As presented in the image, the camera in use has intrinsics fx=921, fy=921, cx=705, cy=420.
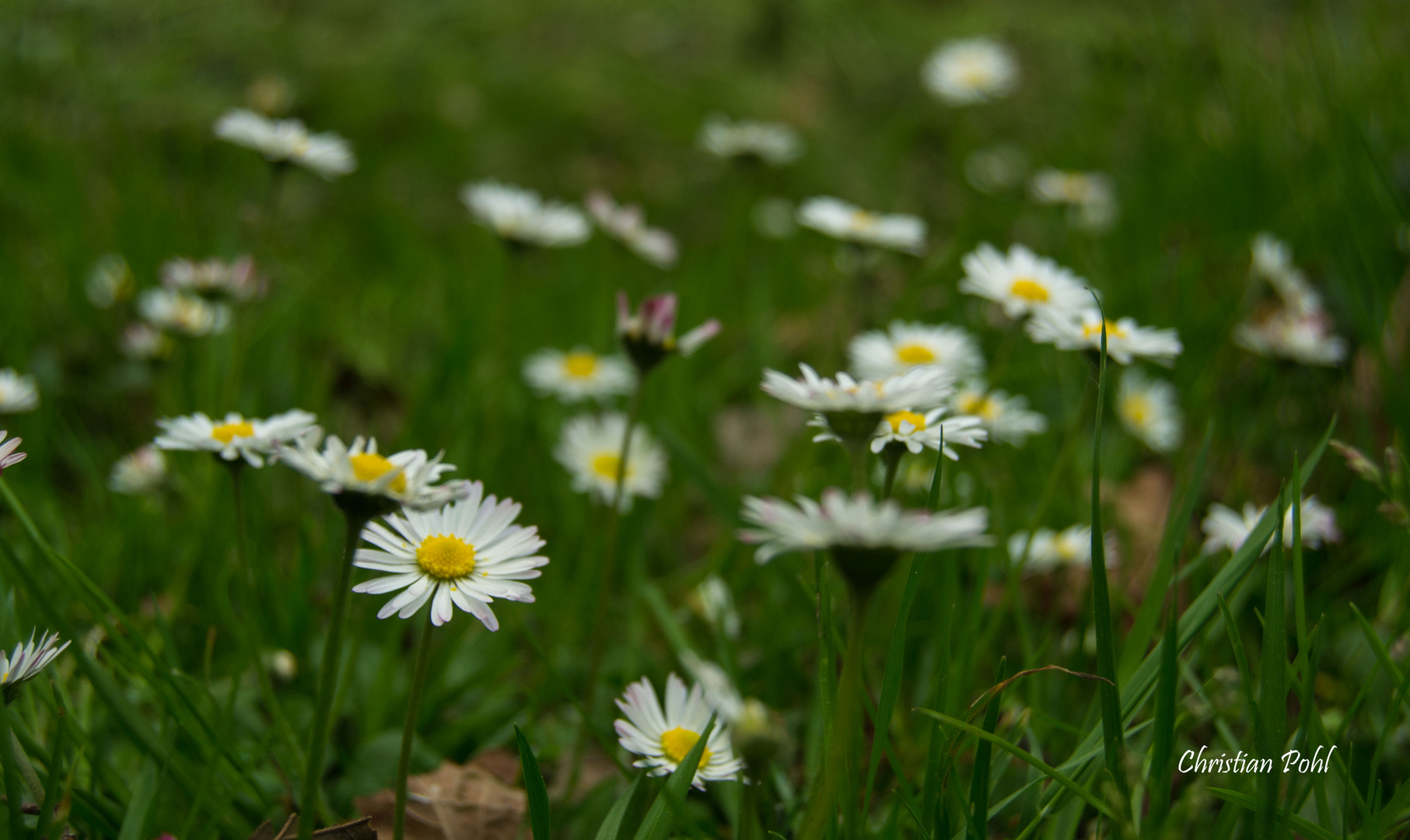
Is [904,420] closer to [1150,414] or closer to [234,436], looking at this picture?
[234,436]

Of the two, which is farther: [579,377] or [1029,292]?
[579,377]

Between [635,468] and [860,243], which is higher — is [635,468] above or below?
below

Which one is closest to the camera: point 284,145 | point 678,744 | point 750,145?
point 678,744

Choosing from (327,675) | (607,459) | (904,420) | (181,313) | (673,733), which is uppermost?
(904,420)

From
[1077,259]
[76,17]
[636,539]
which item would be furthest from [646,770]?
[76,17]

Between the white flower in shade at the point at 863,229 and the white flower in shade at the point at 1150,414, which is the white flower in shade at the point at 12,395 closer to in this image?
the white flower in shade at the point at 863,229

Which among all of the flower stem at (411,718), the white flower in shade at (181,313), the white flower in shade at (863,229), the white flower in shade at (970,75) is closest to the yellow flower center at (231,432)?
the flower stem at (411,718)

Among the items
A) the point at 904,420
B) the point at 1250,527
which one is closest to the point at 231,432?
the point at 904,420

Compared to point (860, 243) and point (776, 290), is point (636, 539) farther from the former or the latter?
point (776, 290)

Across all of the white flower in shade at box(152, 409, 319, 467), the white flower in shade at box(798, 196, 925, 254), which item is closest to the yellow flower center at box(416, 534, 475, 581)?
the white flower in shade at box(152, 409, 319, 467)
